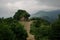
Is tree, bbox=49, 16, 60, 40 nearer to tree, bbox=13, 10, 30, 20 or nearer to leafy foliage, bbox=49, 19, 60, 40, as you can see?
leafy foliage, bbox=49, 19, 60, 40

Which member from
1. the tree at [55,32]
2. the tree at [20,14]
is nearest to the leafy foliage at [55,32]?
the tree at [55,32]

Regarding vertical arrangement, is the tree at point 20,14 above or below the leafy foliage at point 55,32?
above

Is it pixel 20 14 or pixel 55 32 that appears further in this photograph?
pixel 20 14

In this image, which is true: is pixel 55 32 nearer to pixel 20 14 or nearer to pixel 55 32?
pixel 55 32

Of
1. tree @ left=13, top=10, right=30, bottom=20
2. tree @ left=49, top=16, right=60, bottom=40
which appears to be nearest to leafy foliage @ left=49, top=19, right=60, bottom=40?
tree @ left=49, top=16, right=60, bottom=40

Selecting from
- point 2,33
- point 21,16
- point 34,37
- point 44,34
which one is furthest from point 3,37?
point 21,16

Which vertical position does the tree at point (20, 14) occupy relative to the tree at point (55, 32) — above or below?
above

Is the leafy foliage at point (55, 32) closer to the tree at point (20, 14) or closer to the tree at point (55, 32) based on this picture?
the tree at point (55, 32)

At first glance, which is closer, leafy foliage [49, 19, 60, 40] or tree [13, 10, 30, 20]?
leafy foliage [49, 19, 60, 40]

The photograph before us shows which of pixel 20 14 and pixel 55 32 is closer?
pixel 55 32

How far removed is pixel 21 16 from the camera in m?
76.4

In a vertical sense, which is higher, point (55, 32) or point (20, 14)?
point (20, 14)

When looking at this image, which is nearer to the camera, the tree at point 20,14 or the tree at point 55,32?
the tree at point 55,32

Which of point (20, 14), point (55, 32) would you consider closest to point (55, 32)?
point (55, 32)
